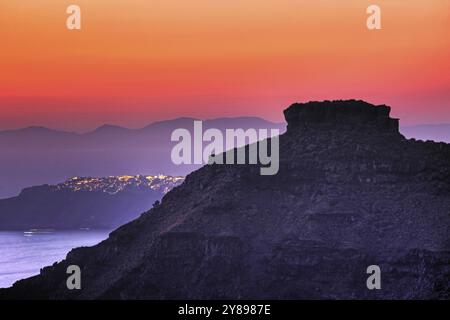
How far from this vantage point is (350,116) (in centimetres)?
17350

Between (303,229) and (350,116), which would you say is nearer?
(303,229)

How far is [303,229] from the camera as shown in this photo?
16400 cm

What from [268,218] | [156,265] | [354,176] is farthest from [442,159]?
[156,265]

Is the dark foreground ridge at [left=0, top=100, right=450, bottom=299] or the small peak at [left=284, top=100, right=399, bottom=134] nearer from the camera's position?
the dark foreground ridge at [left=0, top=100, right=450, bottom=299]

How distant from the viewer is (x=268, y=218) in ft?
555

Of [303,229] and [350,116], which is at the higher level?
[350,116]

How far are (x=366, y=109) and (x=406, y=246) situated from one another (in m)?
22.7

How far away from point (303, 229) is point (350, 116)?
17.4 metres

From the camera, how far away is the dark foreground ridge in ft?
518

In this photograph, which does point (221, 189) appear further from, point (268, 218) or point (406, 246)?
point (406, 246)

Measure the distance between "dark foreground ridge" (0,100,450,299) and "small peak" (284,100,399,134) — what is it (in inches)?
4.8

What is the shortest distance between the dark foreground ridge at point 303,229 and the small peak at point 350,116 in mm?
121

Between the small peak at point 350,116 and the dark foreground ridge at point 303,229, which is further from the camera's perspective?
the small peak at point 350,116

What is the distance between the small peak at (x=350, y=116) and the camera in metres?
173
